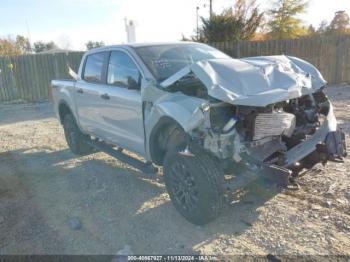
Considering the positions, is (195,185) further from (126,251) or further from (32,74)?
(32,74)

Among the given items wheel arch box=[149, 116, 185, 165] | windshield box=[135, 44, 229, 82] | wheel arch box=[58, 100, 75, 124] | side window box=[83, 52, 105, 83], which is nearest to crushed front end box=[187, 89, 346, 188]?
wheel arch box=[149, 116, 185, 165]

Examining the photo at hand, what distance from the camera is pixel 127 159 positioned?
5340 millimetres

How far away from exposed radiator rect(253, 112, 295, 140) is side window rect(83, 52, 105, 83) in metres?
2.93

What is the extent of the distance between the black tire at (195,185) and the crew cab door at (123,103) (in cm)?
91

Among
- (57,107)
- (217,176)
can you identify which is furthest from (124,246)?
(57,107)

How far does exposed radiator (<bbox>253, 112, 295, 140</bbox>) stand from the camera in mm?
3771

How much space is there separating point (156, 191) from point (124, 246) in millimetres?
1389

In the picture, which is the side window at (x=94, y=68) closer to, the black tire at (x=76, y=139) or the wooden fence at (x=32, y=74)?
the black tire at (x=76, y=139)

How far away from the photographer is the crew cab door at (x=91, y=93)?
5.74 m

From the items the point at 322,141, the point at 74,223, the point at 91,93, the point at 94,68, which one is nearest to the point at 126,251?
the point at 74,223

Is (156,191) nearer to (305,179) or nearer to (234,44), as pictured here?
(305,179)

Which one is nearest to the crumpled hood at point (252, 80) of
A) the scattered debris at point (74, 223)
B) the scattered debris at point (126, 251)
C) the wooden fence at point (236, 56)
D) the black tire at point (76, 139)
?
the scattered debris at point (126, 251)

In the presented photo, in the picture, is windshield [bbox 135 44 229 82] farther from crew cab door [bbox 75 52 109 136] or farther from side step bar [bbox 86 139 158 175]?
side step bar [bbox 86 139 158 175]

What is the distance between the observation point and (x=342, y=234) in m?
3.56
